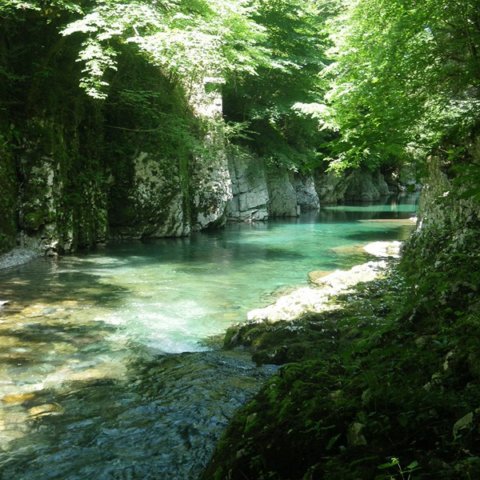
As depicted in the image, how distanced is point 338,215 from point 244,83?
10159 millimetres

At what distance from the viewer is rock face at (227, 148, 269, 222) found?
2683cm

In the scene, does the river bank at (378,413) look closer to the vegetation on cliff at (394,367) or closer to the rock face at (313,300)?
the vegetation on cliff at (394,367)

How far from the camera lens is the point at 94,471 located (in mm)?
3699

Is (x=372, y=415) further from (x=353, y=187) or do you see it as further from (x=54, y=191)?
(x=353, y=187)

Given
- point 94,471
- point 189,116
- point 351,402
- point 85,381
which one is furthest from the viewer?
point 189,116

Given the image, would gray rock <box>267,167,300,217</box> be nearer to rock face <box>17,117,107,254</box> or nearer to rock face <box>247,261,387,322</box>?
rock face <box>17,117,107,254</box>

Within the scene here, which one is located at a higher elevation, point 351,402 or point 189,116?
point 189,116

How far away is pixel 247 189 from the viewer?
2733 centimetres

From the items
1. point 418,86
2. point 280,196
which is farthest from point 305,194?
point 418,86

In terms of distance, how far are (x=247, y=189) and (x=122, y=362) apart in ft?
71.4

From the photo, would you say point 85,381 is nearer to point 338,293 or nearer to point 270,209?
point 338,293

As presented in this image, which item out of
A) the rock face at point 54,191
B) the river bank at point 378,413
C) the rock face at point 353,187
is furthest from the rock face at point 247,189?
the river bank at point 378,413

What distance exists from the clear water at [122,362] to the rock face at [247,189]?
521 inches

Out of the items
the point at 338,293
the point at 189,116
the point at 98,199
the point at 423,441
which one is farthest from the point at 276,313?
the point at 189,116
